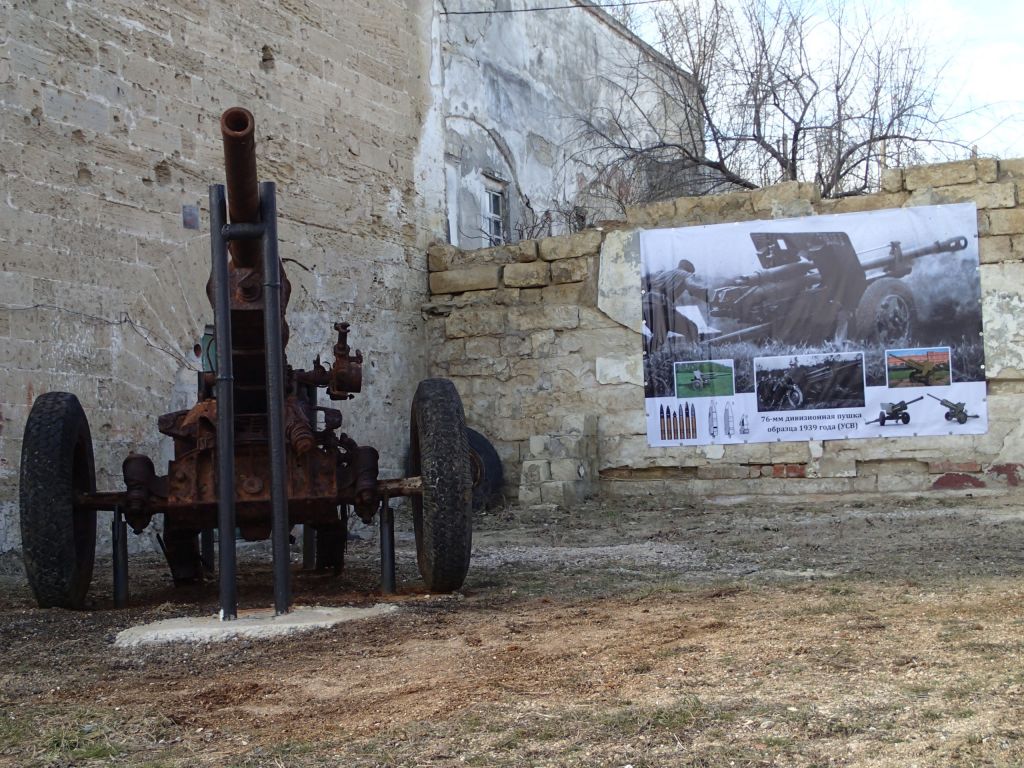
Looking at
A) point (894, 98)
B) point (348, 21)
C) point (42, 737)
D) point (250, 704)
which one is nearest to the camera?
point (42, 737)

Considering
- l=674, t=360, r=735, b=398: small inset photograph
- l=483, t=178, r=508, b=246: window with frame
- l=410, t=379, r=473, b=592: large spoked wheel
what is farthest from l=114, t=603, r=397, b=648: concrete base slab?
l=483, t=178, r=508, b=246: window with frame

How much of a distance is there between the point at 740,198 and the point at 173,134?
4.79m

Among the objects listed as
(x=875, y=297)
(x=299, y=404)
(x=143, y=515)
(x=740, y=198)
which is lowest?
(x=143, y=515)

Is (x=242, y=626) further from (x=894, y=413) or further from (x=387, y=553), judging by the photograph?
(x=894, y=413)

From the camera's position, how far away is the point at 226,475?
479 cm

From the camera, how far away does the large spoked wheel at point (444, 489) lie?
16.3ft

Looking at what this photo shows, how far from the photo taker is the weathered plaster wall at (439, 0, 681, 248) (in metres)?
12.7

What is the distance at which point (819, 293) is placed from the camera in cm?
1013

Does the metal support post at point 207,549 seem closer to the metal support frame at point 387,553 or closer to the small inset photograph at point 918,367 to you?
the metal support frame at point 387,553

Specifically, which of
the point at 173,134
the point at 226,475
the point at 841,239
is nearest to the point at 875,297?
the point at 841,239

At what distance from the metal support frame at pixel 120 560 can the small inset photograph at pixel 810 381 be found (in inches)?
242

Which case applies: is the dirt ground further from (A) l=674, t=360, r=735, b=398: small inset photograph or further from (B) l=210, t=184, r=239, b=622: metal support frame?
(A) l=674, t=360, r=735, b=398: small inset photograph

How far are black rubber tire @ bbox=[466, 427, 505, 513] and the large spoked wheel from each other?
489cm

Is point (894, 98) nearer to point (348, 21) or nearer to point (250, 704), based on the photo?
point (348, 21)
